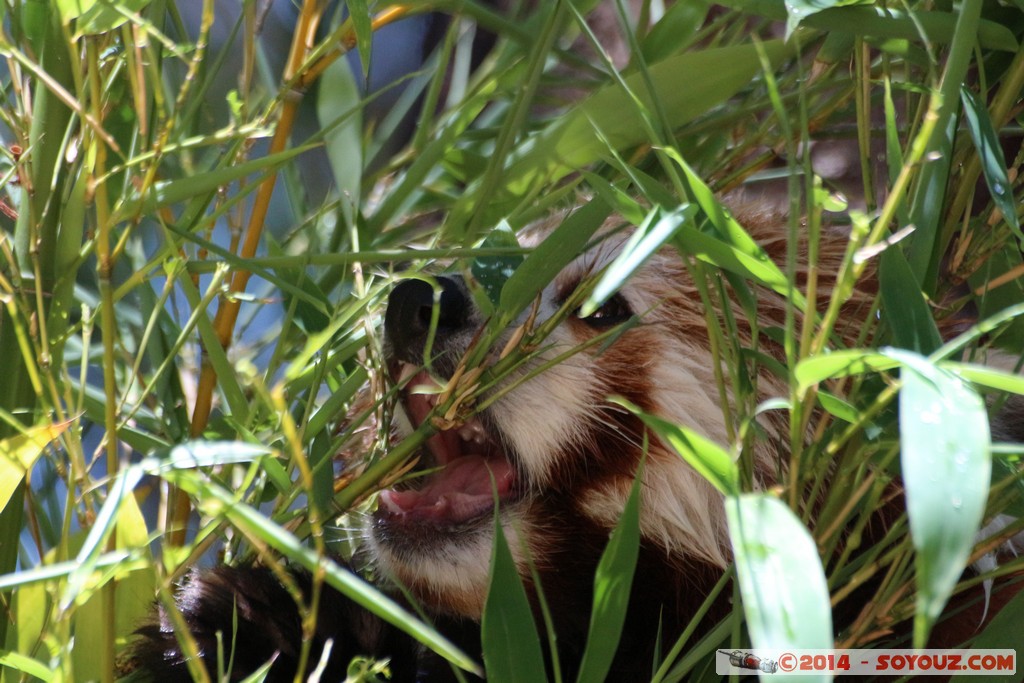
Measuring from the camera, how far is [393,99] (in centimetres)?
277

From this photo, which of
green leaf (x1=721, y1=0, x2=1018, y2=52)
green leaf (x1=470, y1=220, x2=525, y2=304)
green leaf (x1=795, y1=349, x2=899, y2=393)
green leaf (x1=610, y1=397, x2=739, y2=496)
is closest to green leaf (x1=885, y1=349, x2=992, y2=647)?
green leaf (x1=795, y1=349, x2=899, y2=393)

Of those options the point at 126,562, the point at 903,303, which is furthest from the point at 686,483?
the point at 126,562

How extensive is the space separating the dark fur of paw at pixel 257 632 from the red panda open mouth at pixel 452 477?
0.15 m

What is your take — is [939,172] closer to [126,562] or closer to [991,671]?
[991,671]

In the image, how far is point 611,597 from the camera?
810 millimetres

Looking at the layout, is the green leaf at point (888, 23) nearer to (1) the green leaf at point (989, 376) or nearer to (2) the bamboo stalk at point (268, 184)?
(1) the green leaf at point (989, 376)

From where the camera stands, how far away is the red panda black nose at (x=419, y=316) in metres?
1.16

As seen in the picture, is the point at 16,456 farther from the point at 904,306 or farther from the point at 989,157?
the point at 989,157

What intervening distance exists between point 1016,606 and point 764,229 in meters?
0.66

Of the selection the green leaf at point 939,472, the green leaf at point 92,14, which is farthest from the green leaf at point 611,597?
the green leaf at point 92,14

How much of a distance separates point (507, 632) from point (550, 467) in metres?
0.39

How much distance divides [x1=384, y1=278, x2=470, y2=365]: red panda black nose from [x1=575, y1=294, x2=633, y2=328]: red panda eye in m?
0.16

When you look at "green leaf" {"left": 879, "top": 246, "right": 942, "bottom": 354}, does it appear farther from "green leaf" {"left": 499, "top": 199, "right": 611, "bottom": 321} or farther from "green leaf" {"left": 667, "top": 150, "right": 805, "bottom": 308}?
"green leaf" {"left": 499, "top": 199, "right": 611, "bottom": 321}

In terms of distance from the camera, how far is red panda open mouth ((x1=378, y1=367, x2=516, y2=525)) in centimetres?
118
